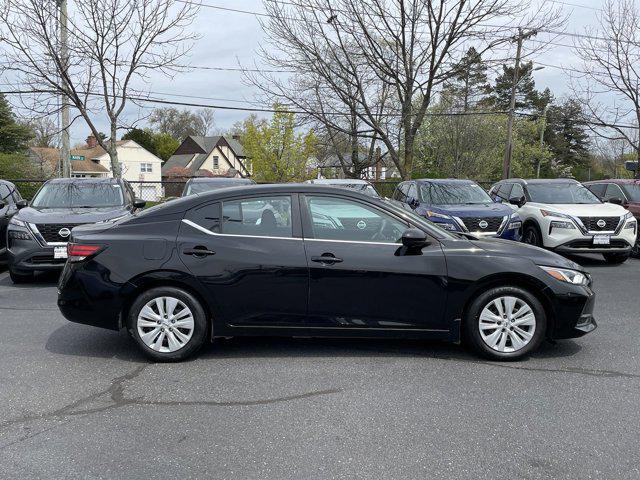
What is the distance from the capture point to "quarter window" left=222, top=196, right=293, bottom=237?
15.5 feet

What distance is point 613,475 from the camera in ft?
9.57

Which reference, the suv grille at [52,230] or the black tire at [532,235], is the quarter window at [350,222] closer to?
the suv grille at [52,230]

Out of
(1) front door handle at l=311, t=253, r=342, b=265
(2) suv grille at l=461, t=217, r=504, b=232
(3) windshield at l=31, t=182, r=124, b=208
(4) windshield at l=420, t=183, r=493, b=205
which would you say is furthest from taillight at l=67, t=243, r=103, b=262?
(4) windshield at l=420, t=183, r=493, b=205

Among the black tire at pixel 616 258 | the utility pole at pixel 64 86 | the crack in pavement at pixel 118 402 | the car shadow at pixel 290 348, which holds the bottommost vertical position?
the crack in pavement at pixel 118 402

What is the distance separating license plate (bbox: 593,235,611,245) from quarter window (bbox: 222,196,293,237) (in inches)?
300

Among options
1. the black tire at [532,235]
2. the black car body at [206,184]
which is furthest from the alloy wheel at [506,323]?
the black car body at [206,184]

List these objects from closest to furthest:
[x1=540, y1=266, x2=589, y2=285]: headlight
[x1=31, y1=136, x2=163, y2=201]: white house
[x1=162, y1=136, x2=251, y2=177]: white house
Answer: [x1=540, y1=266, x2=589, y2=285]: headlight < [x1=31, y1=136, x2=163, y2=201]: white house < [x1=162, y1=136, x2=251, y2=177]: white house

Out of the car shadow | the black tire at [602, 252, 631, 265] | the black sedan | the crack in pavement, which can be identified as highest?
the black sedan

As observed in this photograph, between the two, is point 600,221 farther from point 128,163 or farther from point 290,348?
point 128,163

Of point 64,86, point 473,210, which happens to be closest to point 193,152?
point 64,86

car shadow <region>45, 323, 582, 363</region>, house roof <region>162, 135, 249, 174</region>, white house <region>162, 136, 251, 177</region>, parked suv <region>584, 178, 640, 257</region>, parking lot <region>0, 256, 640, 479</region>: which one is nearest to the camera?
parking lot <region>0, 256, 640, 479</region>

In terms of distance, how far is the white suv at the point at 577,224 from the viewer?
10.2 meters

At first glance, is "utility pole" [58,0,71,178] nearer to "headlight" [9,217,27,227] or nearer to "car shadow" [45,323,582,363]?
"headlight" [9,217,27,227]

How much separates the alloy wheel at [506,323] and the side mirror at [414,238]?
0.78m
